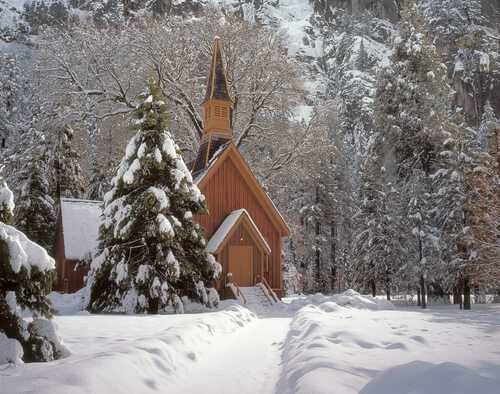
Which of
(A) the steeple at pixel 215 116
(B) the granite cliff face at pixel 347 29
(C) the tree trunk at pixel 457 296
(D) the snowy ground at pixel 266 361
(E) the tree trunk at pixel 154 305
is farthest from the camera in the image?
(B) the granite cliff face at pixel 347 29

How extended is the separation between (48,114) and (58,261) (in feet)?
28.6

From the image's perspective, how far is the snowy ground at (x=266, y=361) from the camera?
457 cm

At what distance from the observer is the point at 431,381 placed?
4.38m

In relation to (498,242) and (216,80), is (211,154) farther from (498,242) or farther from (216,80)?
(498,242)

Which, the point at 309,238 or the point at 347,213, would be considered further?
the point at 347,213

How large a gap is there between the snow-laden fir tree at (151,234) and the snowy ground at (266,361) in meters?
4.61

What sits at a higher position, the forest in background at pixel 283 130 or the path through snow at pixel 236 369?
the forest in background at pixel 283 130

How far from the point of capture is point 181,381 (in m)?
6.02

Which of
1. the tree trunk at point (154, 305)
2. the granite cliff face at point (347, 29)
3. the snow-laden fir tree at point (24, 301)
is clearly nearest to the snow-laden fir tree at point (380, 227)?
the granite cliff face at point (347, 29)

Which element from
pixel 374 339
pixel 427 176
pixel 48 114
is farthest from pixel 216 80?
pixel 374 339

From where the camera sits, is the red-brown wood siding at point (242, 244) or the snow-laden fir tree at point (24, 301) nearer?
the snow-laden fir tree at point (24, 301)

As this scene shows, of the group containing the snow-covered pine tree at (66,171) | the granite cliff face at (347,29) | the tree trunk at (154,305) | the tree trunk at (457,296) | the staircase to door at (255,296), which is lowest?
the tree trunk at (457,296)

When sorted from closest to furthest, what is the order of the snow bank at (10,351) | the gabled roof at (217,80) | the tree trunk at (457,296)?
the snow bank at (10,351) → the tree trunk at (457,296) → the gabled roof at (217,80)

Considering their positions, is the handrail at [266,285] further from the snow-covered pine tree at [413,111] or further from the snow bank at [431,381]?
the snow bank at [431,381]
